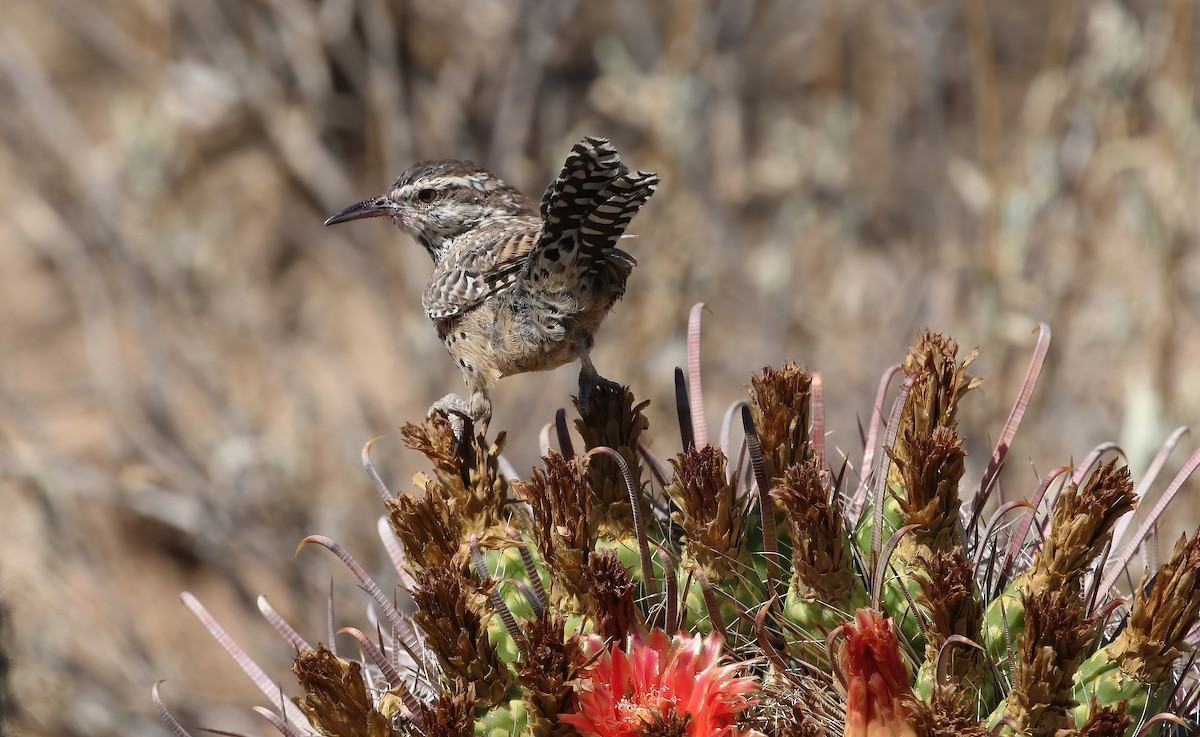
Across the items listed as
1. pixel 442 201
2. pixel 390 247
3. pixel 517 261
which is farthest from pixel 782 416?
pixel 390 247

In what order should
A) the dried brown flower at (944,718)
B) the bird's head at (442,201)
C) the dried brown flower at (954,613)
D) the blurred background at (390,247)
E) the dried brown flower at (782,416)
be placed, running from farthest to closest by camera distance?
the blurred background at (390,247)
the bird's head at (442,201)
the dried brown flower at (782,416)
the dried brown flower at (954,613)
the dried brown flower at (944,718)

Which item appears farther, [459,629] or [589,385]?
[589,385]

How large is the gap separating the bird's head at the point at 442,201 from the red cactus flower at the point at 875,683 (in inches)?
63.3

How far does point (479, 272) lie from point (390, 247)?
4055mm

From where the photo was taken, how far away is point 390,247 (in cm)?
649

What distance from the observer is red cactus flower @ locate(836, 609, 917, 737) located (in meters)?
1.60

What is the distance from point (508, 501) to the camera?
2.11m

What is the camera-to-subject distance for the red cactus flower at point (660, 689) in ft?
5.55

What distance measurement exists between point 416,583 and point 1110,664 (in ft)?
3.45

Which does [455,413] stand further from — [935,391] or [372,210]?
[935,391]

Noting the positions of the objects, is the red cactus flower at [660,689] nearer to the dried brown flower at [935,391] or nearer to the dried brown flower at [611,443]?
the dried brown flower at [611,443]

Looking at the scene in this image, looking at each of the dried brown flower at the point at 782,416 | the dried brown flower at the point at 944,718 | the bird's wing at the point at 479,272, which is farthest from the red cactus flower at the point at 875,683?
the bird's wing at the point at 479,272

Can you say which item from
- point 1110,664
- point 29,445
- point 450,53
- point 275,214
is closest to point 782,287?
point 450,53

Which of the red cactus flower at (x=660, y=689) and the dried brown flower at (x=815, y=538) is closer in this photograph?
the red cactus flower at (x=660, y=689)
